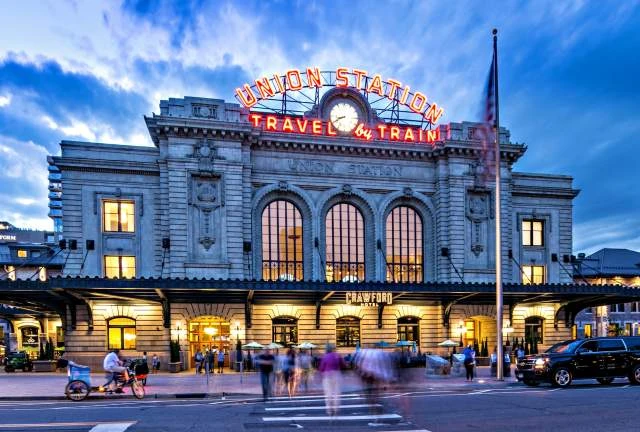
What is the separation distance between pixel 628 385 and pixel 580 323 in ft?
177

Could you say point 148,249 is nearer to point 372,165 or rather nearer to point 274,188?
point 274,188

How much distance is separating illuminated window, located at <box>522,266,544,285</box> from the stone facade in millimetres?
475

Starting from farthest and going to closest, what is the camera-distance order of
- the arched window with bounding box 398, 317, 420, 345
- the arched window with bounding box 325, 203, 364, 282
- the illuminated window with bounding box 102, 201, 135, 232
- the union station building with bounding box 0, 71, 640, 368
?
the arched window with bounding box 325, 203, 364, 282 → the arched window with bounding box 398, 317, 420, 345 → the illuminated window with bounding box 102, 201, 135, 232 → the union station building with bounding box 0, 71, 640, 368

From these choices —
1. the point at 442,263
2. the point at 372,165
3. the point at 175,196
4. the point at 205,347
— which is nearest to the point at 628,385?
the point at 442,263

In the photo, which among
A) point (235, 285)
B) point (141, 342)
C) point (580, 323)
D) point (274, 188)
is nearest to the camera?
point (235, 285)

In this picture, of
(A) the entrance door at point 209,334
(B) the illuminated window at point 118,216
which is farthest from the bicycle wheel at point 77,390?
(B) the illuminated window at point 118,216

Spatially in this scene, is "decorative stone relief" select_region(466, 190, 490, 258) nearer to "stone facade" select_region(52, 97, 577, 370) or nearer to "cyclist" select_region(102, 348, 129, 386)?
"stone facade" select_region(52, 97, 577, 370)

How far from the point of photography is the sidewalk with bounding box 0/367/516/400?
64.5ft

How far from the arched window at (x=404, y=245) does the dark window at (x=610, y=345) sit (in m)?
18.9

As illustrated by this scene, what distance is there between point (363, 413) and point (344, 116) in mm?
28026

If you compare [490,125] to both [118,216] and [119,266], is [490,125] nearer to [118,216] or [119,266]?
[118,216]

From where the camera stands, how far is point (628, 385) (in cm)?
2028

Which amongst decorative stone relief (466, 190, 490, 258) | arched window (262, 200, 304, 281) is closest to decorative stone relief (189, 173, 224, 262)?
arched window (262, 200, 304, 281)

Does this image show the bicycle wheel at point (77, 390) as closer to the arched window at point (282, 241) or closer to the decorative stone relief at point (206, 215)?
the decorative stone relief at point (206, 215)
